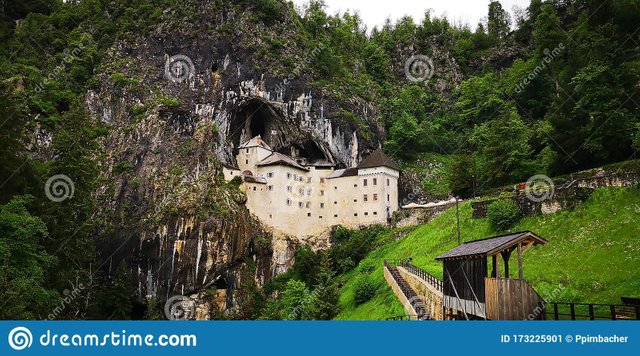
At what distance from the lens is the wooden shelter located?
62.3 ft

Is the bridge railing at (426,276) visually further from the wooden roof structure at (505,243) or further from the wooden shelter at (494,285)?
the wooden roof structure at (505,243)

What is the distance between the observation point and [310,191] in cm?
6894

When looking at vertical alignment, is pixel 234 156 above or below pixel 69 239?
above

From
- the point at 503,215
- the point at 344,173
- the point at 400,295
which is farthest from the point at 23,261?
the point at 344,173

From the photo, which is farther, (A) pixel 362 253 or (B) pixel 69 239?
(A) pixel 362 253

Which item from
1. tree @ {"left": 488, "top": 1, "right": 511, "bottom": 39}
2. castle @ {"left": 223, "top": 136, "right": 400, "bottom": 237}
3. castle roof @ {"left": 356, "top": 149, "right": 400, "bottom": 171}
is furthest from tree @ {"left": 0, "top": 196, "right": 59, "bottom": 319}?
tree @ {"left": 488, "top": 1, "right": 511, "bottom": 39}

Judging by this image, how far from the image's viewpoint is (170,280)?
56.5 m

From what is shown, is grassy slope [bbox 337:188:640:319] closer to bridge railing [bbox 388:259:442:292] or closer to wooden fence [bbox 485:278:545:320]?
bridge railing [bbox 388:259:442:292]

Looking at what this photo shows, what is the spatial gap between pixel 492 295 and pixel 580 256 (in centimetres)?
1152

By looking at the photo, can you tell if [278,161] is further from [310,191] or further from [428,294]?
[428,294]

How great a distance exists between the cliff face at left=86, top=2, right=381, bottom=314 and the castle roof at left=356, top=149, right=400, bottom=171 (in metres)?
2.64

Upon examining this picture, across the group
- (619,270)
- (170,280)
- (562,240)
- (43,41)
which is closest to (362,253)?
(170,280)

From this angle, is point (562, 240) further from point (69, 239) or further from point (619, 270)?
point (69, 239)
